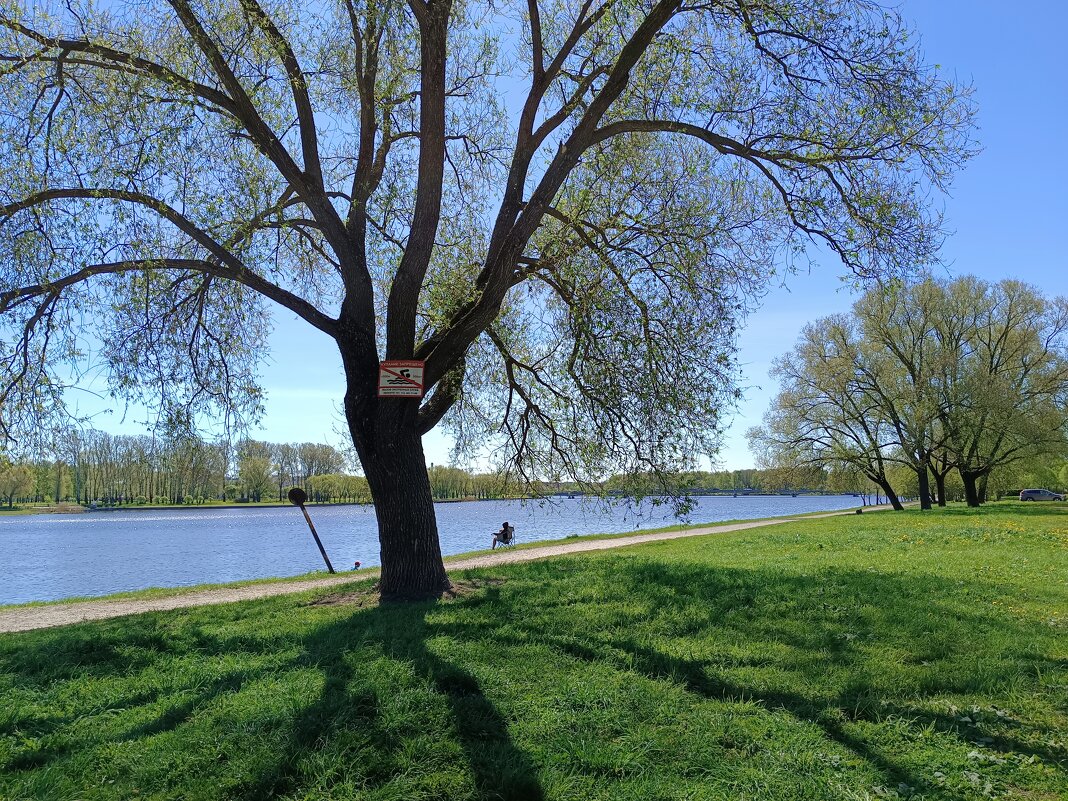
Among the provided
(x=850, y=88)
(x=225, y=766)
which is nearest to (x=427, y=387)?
(x=225, y=766)

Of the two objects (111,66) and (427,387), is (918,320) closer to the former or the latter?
(427,387)

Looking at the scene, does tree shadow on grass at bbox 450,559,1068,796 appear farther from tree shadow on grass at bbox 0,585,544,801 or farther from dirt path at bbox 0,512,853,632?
dirt path at bbox 0,512,853,632

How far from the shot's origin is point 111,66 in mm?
8156

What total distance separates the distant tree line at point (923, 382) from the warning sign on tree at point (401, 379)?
31.0 m

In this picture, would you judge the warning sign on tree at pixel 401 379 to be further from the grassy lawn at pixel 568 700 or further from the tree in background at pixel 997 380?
the tree in background at pixel 997 380

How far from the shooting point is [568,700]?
15.3ft

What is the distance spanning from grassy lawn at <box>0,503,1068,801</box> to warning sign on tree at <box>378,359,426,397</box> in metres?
2.61

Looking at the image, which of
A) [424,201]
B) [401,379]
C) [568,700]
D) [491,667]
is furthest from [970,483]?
[568,700]

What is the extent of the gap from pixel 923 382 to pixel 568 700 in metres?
35.5

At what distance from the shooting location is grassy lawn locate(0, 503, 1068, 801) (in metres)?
3.69

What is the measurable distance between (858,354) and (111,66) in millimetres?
36093

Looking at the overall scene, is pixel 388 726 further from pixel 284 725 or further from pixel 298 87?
pixel 298 87

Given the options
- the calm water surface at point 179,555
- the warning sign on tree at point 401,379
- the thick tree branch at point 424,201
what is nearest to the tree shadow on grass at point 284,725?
the warning sign on tree at point 401,379

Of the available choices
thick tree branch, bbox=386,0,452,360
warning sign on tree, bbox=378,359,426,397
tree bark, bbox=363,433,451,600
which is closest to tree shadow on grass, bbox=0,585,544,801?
tree bark, bbox=363,433,451,600
